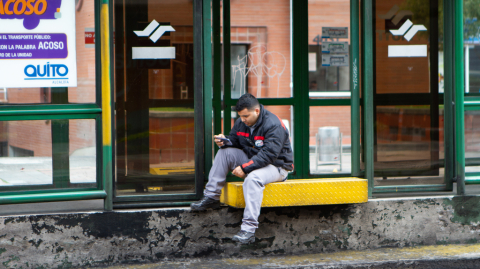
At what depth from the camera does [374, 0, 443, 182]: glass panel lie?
5.80 m

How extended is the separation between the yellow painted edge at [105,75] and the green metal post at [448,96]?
342cm

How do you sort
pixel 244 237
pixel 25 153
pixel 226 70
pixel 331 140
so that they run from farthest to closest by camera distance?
pixel 331 140
pixel 226 70
pixel 25 153
pixel 244 237

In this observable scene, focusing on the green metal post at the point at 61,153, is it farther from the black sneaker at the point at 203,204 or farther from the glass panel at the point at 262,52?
the glass panel at the point at 262,52

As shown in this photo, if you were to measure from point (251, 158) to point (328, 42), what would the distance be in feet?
8.07

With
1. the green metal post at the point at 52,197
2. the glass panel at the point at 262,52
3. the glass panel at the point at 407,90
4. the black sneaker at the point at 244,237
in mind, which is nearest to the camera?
the black sneaker at the point at 244,237

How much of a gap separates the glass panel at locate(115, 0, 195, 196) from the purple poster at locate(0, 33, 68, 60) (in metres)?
0.54

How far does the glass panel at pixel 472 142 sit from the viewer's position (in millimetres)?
5539

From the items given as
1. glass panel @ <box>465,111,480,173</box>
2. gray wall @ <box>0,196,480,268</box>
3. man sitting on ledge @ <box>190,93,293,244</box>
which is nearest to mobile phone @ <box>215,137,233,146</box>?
man sitting on ledge @ <box>190,93,293,244</box>

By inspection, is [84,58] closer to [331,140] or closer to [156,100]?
[156,100]

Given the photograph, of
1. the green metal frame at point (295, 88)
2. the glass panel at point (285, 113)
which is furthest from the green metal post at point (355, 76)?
the glass panel at point (285, 113)

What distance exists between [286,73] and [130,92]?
1881mm

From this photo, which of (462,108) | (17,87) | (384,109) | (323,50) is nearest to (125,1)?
(17,87)

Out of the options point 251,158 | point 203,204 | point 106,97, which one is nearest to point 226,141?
point 251,158

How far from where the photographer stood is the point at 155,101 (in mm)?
5160
